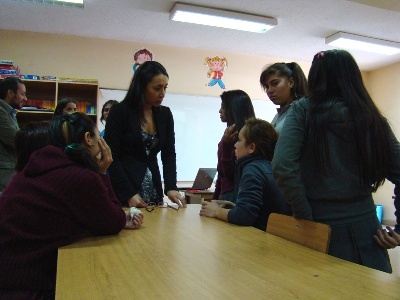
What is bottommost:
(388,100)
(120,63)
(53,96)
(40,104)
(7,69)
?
(40,104)

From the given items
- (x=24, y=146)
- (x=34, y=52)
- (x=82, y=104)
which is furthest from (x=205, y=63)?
(x=24, y=146)

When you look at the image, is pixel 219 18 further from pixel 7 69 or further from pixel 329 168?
pixel 329 168

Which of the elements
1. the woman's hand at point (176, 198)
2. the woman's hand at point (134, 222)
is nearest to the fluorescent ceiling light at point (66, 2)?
the woman's hand at point (176, 198)

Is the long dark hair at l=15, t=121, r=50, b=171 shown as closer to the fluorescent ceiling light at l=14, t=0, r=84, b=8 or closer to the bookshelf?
the fluorescent ceiling light at l=14, t=0, r=84, b=8

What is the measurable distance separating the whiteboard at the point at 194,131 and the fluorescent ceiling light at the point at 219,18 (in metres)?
1.42

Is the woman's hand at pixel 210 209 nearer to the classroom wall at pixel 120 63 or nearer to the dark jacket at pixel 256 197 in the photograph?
the dark jacket at pixel 256 197

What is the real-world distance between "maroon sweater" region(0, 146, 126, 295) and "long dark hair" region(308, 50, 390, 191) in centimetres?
74

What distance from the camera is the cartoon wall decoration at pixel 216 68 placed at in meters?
5.26

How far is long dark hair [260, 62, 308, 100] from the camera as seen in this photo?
77.0 inches

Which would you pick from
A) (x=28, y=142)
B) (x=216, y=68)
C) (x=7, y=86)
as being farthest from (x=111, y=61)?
(x=28, y=142)

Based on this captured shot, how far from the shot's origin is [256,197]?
1.39 metres

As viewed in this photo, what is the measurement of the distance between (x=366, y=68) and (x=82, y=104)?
4.82 meters

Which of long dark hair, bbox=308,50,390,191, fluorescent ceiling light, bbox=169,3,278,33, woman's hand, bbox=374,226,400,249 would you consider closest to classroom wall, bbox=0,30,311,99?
fluorescent ceiling light, bbox=169,3,278,33

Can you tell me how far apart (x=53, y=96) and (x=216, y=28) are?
2.26m
